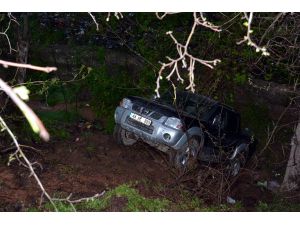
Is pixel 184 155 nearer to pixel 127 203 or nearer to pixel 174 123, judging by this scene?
pixel 174 123

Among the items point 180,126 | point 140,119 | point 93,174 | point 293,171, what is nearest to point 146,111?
point 140,119

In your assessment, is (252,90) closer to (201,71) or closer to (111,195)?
(201,71)

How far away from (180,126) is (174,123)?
0.43 feet

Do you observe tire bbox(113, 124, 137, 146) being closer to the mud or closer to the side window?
the mud

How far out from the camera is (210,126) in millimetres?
8883

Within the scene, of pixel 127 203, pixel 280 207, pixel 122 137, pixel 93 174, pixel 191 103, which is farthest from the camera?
pixel 122 137

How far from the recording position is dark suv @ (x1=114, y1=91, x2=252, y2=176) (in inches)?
314

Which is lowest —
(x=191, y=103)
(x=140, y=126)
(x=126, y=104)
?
(x=140, y=126)

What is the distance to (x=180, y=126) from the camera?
26.1ft

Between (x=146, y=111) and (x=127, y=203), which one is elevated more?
(x=146, y=111)

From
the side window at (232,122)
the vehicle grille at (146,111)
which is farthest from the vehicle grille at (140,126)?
the side window at (232,122)

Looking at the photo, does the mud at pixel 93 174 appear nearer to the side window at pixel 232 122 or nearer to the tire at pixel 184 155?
the tire at pixel 184 155

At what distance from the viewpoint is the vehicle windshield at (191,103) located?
28.6 ft

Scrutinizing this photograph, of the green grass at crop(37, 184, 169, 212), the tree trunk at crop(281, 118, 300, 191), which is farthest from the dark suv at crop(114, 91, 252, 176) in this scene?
the green grass at crop(37, 184, 169, 212)
